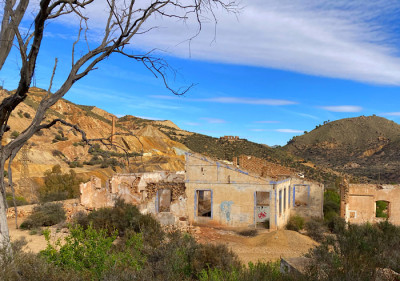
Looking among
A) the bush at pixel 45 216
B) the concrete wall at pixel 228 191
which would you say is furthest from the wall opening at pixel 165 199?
the bush at pixel 45 216

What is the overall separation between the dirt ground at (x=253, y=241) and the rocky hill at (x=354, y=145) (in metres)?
48.3

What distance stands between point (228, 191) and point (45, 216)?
10.6 m

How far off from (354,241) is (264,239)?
11.7m

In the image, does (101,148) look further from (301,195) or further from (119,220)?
(301,195)

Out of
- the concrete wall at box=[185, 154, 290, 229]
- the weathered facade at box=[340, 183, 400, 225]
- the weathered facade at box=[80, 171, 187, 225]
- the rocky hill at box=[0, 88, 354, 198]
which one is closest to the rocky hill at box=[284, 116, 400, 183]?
the rocky hill at box=[0, 88, 354, 198]

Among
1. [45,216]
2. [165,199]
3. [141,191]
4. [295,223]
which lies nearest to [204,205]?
[165,199]

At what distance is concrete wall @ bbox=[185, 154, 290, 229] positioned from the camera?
2056 cm

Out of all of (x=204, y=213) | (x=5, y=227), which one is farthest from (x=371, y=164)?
(x=5, y=227)

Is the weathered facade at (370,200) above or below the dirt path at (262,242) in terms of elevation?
above

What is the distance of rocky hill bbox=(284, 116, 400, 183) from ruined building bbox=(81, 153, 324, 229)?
4620 centimetres

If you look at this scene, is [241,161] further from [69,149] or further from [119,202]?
[69,149]

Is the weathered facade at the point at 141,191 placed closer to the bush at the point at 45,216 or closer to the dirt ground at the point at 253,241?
the bush at the point at 45,216

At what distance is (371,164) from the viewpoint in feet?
229

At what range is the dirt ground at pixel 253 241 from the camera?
15117mm
